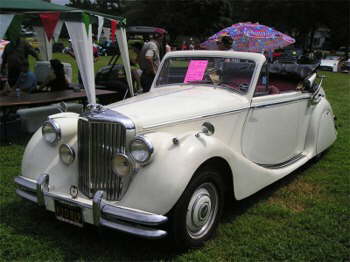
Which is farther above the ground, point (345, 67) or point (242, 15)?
point (242, 15)

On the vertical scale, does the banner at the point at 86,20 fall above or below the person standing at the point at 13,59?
above

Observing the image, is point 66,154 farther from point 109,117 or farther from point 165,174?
point 165,174

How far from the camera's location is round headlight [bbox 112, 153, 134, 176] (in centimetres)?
278

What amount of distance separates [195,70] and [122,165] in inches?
74.2

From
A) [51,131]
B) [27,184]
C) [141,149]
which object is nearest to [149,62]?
[51,131]

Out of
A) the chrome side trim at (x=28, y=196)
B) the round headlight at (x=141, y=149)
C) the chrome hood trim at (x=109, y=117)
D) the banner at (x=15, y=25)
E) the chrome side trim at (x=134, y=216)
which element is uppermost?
the banner at (x=15, y=25)

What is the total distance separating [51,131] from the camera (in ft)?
10.8

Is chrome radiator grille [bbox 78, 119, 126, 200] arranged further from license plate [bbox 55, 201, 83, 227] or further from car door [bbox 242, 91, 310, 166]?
car door [bbox 242, 91, 310, 166]

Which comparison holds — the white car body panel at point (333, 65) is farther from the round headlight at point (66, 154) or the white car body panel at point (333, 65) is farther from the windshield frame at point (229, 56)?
the round headlight at point (66, 154)

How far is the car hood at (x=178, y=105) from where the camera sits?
3180 mm

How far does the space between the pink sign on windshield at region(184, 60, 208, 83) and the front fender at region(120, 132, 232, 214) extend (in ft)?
5.00

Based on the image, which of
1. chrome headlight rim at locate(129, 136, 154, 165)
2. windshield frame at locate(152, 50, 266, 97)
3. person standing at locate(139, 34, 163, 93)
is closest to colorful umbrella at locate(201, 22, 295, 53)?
person standing at locate(139, 34, 163, 93)

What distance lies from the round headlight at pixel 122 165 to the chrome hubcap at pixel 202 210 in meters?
0.54

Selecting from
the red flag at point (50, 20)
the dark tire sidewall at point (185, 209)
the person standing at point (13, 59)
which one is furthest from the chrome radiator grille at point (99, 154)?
the person standing at point (13, 59)
